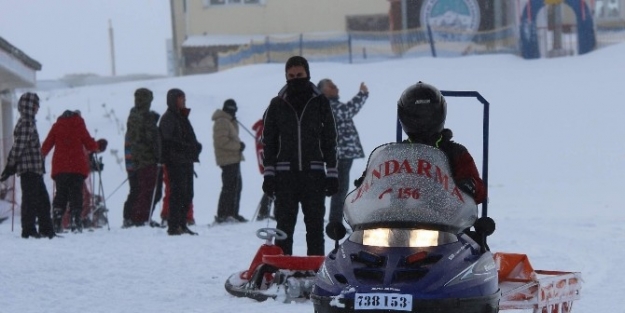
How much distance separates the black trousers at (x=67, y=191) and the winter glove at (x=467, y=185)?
915cm

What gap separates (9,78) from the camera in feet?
75.6

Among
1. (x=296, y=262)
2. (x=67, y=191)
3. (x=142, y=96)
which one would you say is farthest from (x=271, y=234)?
(x=142, y=96)

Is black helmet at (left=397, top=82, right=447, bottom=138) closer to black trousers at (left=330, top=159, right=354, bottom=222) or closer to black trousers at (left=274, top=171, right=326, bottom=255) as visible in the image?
black trousers at (left=274, top=171, right=326, bottom=255)

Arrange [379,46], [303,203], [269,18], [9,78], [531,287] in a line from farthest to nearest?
[269,18], [379,46], [9,78], [303,203], [531,287]

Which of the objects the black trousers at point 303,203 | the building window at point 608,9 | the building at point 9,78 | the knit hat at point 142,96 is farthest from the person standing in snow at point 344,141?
the building window at point 608,9

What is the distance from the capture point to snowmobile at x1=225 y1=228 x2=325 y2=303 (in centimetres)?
835

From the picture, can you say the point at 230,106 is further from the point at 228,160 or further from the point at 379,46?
the point at 379,46

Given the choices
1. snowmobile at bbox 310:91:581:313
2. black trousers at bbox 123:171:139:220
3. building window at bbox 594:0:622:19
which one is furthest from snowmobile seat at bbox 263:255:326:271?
building window at bbox 594:0:622:19

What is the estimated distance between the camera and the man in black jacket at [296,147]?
30.2 ft

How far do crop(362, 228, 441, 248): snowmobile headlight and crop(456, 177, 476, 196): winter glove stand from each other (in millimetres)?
389

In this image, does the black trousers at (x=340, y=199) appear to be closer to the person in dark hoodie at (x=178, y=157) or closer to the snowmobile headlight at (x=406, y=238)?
the person in dark hoodie at (x=178, y=157)

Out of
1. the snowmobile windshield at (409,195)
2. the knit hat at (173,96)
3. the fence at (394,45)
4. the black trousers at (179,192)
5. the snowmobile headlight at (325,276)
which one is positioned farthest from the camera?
the fence at (394,45)

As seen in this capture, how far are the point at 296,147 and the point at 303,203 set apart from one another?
40 cm

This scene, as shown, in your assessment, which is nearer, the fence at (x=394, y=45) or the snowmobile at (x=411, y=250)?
the snowmobile at (x=411, y=250)
